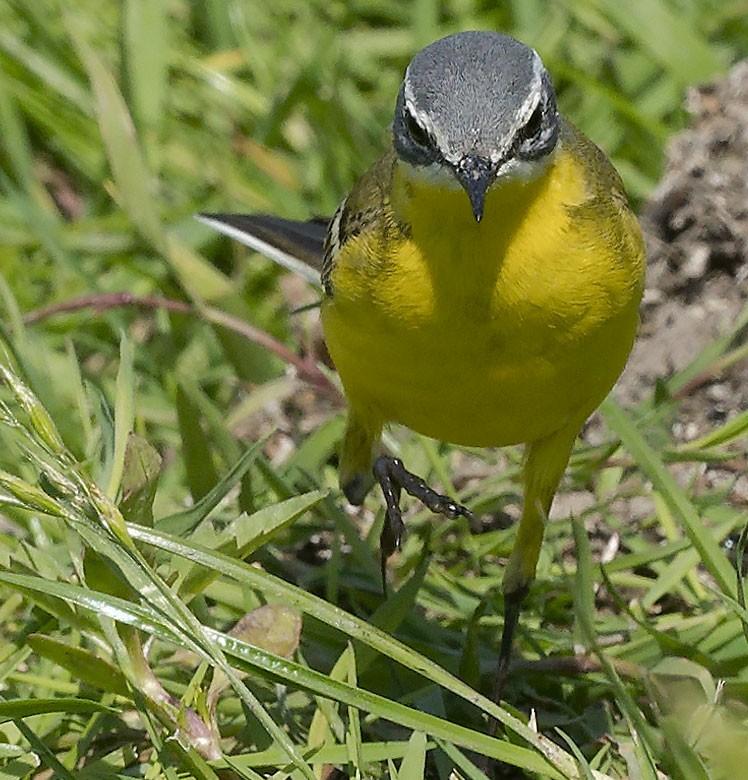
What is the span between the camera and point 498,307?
3.25 meters

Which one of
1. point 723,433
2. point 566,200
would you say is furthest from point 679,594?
point 566,200

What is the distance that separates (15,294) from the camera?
18.9 feet

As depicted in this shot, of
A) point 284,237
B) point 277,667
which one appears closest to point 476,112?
point 277,667

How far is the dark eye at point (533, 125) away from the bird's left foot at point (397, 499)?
979 millimetres

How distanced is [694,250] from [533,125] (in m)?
2.28

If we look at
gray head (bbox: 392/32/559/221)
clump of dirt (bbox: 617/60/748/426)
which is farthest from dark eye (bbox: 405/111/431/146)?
clump of dirt (bbox: 617/60/748/426)

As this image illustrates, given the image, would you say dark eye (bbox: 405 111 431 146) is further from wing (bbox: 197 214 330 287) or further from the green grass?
wing (bbox: 197 214 330 287)

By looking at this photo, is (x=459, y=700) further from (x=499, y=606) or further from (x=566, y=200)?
(x=566, y=200)

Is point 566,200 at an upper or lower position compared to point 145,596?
upper

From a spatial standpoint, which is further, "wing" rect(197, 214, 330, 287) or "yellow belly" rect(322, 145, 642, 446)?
"wing" rect(197, 214, 330, 287)

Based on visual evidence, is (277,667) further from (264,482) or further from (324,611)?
(264,482)

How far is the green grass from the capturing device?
3.03 metres

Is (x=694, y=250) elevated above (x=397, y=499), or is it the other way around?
(x=694, y=250)

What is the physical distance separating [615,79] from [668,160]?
3.35 feet
